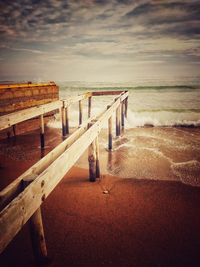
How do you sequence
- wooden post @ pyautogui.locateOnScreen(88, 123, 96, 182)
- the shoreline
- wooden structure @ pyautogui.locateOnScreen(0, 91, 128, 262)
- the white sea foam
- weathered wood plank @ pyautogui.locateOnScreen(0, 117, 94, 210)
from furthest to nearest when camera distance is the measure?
the white sea foam
wooden post @ pyautogui.locateOnScreen(88, 123, 96, 182)
the shoreline
weathered wood plank @ pyautogui.locateOnScreen(0, 117, 94, 210)
wooden structure @ pyautogui.locateOnScreen(0, 91, 128, 262)

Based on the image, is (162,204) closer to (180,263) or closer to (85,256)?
(180,263)

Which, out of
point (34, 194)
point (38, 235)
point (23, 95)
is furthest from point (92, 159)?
point (23, 95)

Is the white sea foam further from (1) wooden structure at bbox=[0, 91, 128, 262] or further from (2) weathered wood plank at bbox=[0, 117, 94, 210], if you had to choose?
(1) wooden structure at bbox=[0, 91, 128, 262]

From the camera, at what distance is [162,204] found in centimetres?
388

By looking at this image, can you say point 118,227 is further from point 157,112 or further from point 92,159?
point 157,112

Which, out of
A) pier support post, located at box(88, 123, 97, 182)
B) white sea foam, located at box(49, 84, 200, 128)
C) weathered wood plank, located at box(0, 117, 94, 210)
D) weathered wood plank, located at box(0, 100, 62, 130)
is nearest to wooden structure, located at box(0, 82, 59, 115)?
white sea foam, located at box(49, 84, 200, 128)

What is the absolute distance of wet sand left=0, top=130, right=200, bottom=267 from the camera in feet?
9.02

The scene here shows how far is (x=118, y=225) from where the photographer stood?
3322 millimetres

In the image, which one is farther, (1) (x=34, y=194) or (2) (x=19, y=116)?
(2) (x=19, y=116)

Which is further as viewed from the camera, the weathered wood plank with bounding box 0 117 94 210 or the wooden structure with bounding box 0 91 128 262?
the weathered wood plank with bounding box 0 117 94 210

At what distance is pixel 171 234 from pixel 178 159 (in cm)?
347

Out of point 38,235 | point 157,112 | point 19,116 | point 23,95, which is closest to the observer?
point 38,235

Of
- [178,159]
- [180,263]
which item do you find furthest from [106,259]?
[178,159]

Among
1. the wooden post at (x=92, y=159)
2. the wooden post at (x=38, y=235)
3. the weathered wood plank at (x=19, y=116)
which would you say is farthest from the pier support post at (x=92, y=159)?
the wooden post at (x=38, y=235)
